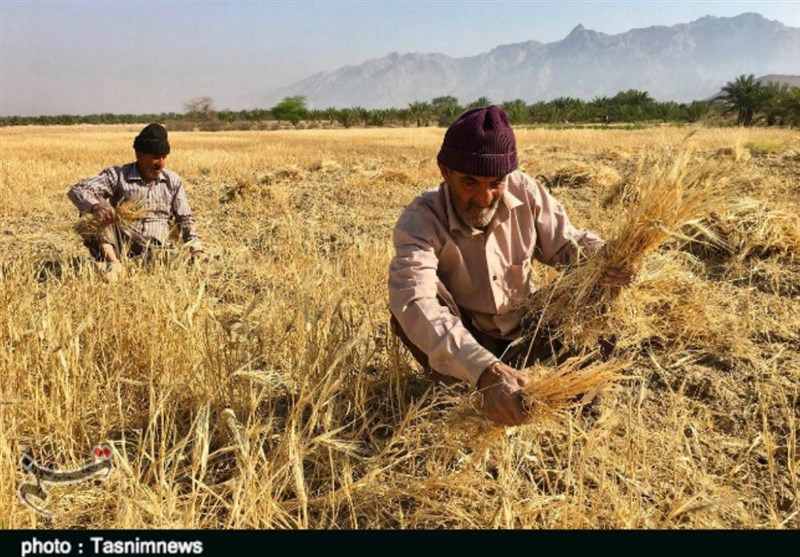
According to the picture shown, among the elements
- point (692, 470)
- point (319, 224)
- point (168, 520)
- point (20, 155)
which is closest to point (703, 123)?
point (692, 470)

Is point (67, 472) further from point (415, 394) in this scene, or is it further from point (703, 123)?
point (703, 123)

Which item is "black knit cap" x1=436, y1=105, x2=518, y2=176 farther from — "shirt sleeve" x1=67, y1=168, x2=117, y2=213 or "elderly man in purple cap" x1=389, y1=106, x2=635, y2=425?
"shirt sleeve" x1=67, y1=168, x2=117, y2=213

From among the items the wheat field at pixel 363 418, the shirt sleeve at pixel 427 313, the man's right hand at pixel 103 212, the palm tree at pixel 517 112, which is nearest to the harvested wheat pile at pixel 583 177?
the wheat field at pixel 363 418

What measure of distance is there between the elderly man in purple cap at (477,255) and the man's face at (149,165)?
2638 millimetres

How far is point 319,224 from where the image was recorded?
6.00 metres

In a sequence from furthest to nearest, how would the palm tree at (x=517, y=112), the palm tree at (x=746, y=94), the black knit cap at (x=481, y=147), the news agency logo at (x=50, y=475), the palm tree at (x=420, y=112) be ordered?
the palm tree at (x=420, y=112)
the palm tree at (x=517, y=112)
the palm tree at (x=746, y=94)
the black knit cap at (x=481, y=147)
the news agency logo at (x=50, y=475)

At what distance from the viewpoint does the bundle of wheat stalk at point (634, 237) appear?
201cm

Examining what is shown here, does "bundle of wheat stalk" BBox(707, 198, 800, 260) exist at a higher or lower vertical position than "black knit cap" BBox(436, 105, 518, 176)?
lower

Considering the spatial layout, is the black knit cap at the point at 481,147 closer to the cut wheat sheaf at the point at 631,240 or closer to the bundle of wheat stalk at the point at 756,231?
the cut wheat sheaf at the point at 631,240

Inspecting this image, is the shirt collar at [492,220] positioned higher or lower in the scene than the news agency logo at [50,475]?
higher

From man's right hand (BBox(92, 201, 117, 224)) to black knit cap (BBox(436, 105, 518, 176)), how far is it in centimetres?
272

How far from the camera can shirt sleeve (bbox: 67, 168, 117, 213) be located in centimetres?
396

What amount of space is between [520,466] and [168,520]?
1008 millimetres

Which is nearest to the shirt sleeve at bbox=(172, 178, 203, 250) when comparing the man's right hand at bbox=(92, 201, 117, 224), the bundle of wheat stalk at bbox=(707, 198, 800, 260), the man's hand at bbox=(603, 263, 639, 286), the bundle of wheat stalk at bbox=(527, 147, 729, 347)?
the man's right hand at bbox=(92, 201, 117, 224)
